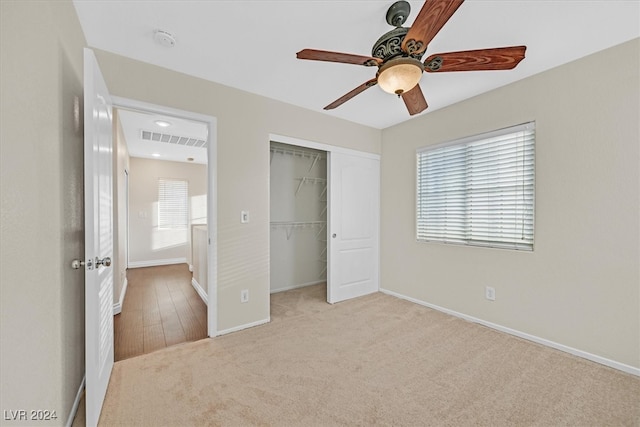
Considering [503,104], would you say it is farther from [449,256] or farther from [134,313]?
[134,313]

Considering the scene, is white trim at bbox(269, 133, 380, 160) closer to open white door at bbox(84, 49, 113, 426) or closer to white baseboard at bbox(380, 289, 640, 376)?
open white door at bbox(84, 49, 113, 426)

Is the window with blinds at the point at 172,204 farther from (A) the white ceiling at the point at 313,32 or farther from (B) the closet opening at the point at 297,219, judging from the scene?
(A) the white ceiling at the point at 313,32

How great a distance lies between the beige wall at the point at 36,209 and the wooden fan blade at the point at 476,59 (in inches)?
75.1

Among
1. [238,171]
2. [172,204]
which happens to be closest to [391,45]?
[238,171]

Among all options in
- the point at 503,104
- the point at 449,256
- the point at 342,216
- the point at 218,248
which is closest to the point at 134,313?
the point at 218,248

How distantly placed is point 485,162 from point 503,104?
0.58 metres

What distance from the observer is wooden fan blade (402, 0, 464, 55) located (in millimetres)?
1144

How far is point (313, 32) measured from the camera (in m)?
1.92

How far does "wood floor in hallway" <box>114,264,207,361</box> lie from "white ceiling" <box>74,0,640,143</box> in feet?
8.27

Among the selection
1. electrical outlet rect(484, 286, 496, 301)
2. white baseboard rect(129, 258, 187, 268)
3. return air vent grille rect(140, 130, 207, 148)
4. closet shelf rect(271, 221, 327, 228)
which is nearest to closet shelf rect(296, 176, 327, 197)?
closet shelf rect(271, 221, 327, 228)

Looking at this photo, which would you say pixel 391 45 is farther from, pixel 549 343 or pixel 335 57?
pixel 549 343

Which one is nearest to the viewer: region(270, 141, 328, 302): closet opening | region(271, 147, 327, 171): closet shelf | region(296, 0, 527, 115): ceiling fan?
region(296, 0, 527, 115): ceiling fan

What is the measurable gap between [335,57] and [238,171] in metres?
1.61

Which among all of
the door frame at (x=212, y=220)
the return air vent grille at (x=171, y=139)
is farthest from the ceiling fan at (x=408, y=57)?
the return air vent grille at (x=171, y=139)
